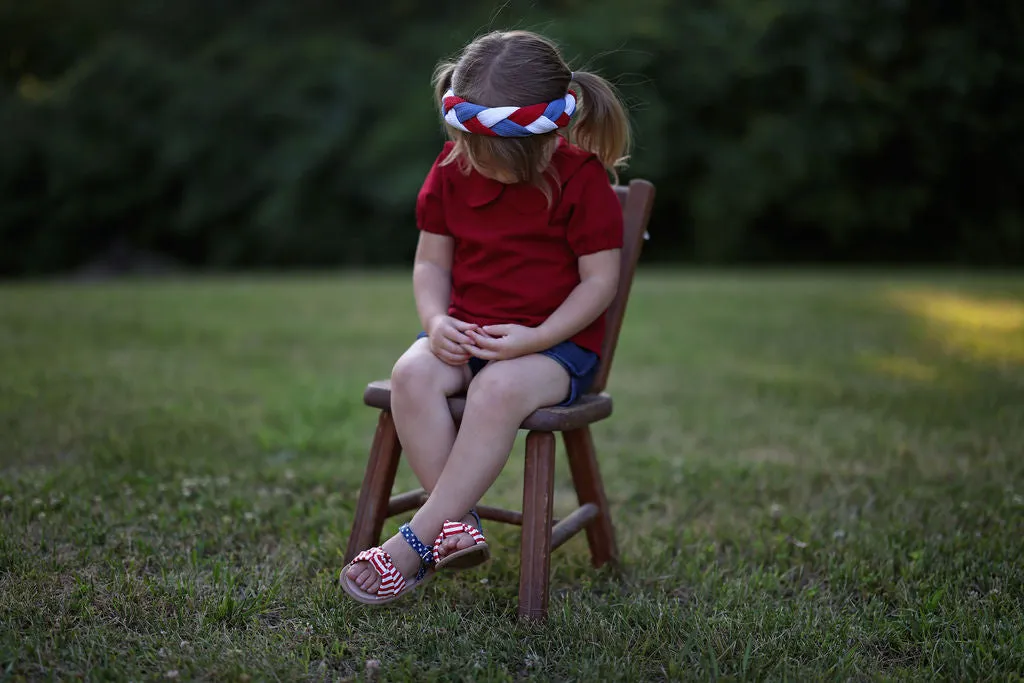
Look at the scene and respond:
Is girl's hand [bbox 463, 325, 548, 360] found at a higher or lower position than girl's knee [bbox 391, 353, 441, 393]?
higher

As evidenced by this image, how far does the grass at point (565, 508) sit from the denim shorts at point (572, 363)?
0.50 meters

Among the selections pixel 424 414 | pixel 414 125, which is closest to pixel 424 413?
pixel 424 414

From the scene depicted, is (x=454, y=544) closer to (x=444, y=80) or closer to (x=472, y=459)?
(x=472, y=459)

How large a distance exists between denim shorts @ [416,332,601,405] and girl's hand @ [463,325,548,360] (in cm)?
5

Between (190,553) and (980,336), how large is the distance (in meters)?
5.37

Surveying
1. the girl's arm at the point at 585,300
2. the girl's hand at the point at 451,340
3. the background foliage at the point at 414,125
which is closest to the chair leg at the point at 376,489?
the girl's hand at the point at 451,340

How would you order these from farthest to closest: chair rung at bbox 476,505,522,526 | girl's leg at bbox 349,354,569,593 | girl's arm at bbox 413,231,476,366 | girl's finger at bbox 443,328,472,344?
chair rung at bbox 476,505,522,526 → girl's arm at bbox 413,231,476,366 → girl's finger at bbox 443,328,472,344 → girl's leg at bbox 349,354,569,593

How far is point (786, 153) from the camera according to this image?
1383cm

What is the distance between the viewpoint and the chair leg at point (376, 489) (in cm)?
238

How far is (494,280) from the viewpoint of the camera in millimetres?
2324

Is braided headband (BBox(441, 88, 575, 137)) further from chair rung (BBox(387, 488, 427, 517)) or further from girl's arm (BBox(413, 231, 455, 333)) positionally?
chair rung (BBox(387, 488, 427, 517))

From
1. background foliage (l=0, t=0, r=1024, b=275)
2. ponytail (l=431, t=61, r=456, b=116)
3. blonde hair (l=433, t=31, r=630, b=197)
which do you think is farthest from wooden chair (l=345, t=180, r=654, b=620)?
background foliage (l=0, t=0, r=1024, b=275)

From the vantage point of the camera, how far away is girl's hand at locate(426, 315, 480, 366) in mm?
2232

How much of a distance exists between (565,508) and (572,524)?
29.0 inches
